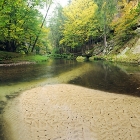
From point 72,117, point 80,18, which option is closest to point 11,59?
point 80,18

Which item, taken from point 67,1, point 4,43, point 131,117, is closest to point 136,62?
point 131,117

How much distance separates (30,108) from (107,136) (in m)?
3.88

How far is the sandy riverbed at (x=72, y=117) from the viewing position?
5441mm

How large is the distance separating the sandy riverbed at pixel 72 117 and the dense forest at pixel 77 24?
1920 cm

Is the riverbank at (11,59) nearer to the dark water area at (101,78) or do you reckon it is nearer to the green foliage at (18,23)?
the green foliage at (18,23)

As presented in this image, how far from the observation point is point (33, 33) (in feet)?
105

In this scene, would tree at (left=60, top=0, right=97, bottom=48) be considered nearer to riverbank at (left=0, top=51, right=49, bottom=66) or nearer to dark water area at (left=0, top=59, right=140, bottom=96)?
riverbank at (left=0, top=51, right=49, bottom=66)

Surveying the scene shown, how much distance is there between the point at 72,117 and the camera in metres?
Result: 6.66

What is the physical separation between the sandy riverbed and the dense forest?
1920cm

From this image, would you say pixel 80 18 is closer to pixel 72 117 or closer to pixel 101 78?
pixel 101 78

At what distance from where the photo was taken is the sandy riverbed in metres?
5.44

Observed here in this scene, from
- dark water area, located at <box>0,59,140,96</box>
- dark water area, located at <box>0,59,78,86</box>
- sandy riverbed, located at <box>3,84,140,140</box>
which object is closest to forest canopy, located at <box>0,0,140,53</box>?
dark water area, located at <box>0,59,78,86</box>

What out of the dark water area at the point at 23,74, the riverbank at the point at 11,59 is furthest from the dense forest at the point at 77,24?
the dark water area at the point at 23,74

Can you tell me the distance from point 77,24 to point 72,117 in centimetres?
3538
